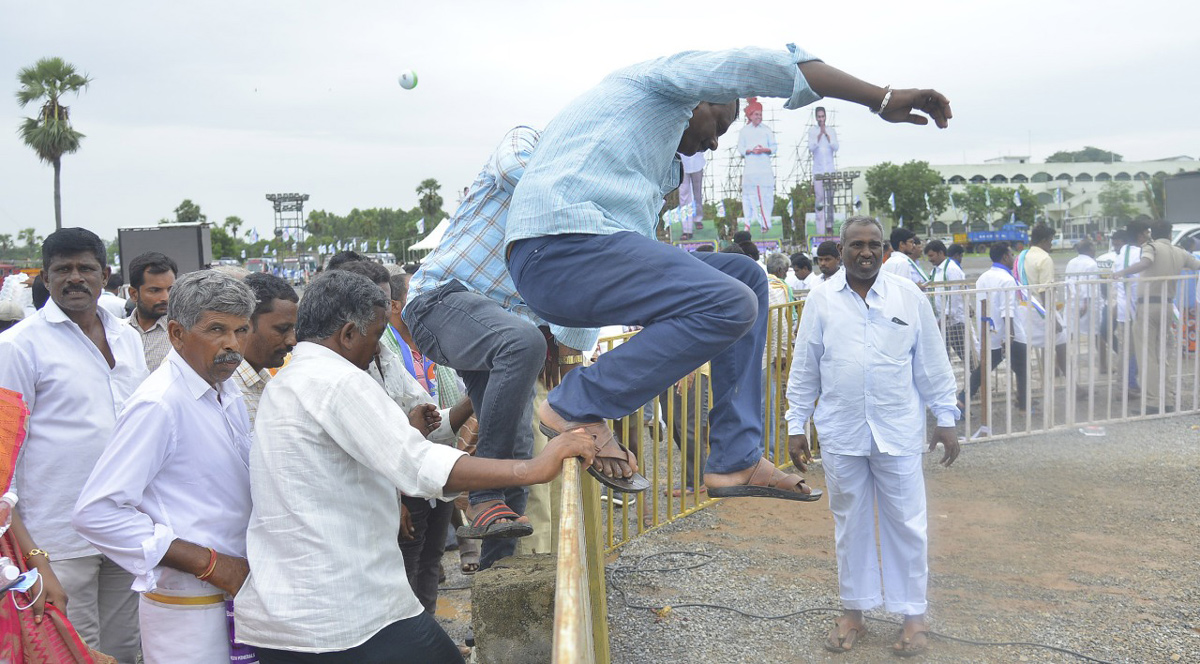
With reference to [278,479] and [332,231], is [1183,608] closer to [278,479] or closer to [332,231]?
[278,479]

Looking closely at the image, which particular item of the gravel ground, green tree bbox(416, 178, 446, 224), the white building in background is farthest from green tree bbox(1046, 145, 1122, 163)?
the gravel ground

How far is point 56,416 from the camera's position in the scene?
3.46 m

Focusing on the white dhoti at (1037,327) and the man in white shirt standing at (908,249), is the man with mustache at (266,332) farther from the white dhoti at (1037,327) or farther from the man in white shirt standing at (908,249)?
the man in white shirt standing at (908,249)

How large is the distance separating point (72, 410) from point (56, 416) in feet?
0.18

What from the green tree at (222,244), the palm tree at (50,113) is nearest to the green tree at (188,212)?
the green tree at (222,244)

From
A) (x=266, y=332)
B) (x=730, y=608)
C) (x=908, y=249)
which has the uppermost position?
(x=908, y=249)

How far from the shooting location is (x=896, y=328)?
5180mm

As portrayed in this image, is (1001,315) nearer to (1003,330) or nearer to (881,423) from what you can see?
(1003,330)

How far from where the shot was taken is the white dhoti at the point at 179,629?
106 inches

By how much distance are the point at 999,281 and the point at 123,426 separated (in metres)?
9.47

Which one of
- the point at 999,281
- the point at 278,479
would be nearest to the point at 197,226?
the point at 999,281

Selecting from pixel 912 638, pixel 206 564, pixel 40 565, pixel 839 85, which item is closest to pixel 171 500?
pixel 206 564

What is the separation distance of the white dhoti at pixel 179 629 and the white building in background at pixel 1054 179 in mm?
96965

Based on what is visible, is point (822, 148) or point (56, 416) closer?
point (56, 416)
